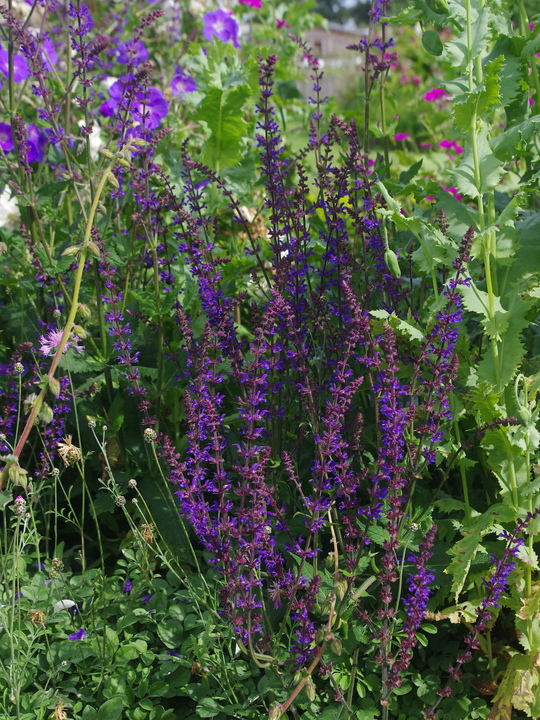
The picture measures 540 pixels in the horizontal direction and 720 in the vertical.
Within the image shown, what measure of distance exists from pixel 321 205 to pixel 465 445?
801mm

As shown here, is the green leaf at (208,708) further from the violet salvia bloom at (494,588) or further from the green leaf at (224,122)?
the green leaf at (224,122)

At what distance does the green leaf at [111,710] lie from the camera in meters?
1.70

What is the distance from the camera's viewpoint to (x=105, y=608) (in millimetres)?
1921

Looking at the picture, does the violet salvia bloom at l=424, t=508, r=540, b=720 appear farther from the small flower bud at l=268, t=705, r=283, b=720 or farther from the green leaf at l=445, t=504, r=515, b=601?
the small flower bud at l=268, t=705, r=283, b=720

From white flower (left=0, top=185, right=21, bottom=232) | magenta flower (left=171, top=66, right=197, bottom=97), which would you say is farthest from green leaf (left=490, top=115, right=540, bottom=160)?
white flower (left=0, top=185, right=21, bottom=232)

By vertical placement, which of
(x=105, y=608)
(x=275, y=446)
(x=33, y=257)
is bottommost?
(x=105, y=608)

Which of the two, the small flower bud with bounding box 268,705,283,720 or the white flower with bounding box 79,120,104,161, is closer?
the small flower bud with bounding box 268,705,283,720

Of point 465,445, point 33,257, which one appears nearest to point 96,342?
point 33,257

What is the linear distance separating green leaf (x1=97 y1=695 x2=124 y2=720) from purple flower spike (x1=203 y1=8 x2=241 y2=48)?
10.4 feet

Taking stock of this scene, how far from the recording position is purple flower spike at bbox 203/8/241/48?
3842 millimetres

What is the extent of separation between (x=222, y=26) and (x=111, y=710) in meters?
3.40

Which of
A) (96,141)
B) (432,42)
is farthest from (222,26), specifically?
(432,42)

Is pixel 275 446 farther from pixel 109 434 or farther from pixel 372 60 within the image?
pixel 372 60

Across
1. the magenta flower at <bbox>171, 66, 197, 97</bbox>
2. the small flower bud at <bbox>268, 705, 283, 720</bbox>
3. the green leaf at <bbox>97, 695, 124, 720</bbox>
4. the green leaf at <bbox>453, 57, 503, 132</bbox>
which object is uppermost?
the magenta flower at <bbox>171, 66, 197, 97</bbox>
